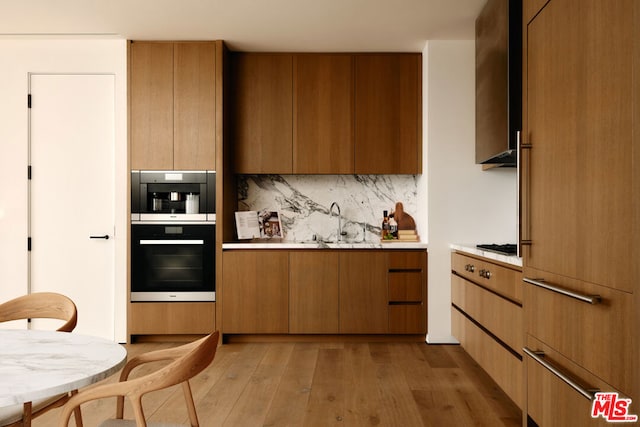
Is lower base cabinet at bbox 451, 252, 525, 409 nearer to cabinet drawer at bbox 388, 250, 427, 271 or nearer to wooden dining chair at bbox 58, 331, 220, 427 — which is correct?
cabinet drawer at bbox 388, 250, 427, 271

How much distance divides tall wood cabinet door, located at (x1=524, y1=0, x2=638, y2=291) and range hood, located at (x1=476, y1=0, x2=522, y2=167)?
0.59 meters

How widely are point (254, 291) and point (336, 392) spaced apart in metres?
1.52

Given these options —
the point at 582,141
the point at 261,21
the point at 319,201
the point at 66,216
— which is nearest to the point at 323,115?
the point at 319,201

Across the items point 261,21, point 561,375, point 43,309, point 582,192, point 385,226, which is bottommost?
point 561,375

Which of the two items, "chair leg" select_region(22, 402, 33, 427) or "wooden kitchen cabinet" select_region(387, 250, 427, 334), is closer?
"chair leg" select_region(22, 402, 33, 427)

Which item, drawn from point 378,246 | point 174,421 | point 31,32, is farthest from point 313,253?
point 31,32

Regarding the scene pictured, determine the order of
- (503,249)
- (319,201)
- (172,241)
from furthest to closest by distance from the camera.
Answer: (319,201) < (172,241) < (503,249)

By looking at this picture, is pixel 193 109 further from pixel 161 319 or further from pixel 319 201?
pixel 161 319

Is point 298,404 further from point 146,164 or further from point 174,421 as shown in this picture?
point 146,164

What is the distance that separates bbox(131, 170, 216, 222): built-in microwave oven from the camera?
4.71 m

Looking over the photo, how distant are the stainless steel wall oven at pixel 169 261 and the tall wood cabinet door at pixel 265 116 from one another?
784 millimetres

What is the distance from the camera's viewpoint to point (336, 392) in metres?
3.46

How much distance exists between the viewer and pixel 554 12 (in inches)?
89.9

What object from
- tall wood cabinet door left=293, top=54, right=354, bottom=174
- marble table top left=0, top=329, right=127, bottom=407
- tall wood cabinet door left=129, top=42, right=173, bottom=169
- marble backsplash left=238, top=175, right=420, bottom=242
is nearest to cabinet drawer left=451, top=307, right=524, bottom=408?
marble backsplash left=238, top=175, right=420, bottom=242
